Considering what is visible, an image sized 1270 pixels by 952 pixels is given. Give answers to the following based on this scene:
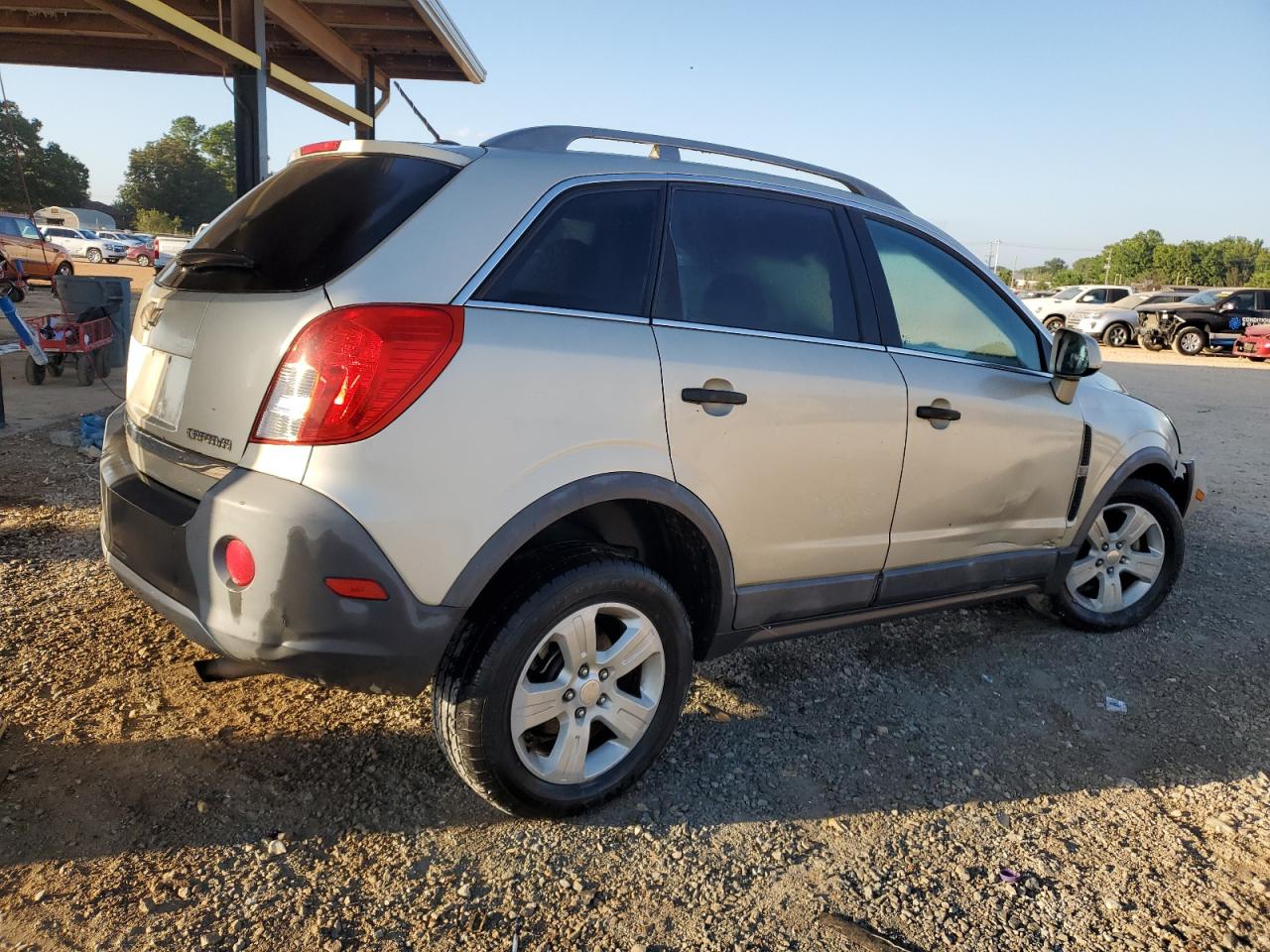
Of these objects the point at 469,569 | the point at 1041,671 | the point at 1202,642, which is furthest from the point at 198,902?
the point at 1202,642

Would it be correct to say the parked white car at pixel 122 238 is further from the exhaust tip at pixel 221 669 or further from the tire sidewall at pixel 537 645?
the tire sidewall at pixel 537 645

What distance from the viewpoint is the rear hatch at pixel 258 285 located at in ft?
7.61

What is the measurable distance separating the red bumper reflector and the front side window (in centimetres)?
206

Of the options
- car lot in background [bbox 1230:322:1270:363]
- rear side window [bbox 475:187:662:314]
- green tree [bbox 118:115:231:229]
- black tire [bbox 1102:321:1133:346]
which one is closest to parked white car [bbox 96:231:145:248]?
green tree [bbox 118:115:231:229]

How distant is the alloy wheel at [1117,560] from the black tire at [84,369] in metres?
8.73

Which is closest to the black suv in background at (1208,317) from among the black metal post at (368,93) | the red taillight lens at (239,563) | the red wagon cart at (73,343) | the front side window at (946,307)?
the black metal post at (368,93)

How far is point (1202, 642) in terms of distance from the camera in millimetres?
4293

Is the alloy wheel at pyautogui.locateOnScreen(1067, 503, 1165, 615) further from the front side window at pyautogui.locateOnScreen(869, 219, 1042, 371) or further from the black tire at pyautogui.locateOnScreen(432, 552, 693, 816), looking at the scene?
the black tire at pyautogui.locateOnScreen(432, 552, 693, 816)

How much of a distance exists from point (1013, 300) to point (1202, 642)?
1930 mm

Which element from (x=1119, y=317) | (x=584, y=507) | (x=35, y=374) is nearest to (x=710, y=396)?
(x=584, y=507)

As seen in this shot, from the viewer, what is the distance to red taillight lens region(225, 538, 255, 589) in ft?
7.25

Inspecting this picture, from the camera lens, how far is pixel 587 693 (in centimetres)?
258

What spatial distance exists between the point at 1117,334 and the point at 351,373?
88.5ft

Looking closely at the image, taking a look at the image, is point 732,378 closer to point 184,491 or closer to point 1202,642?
point 184,491
